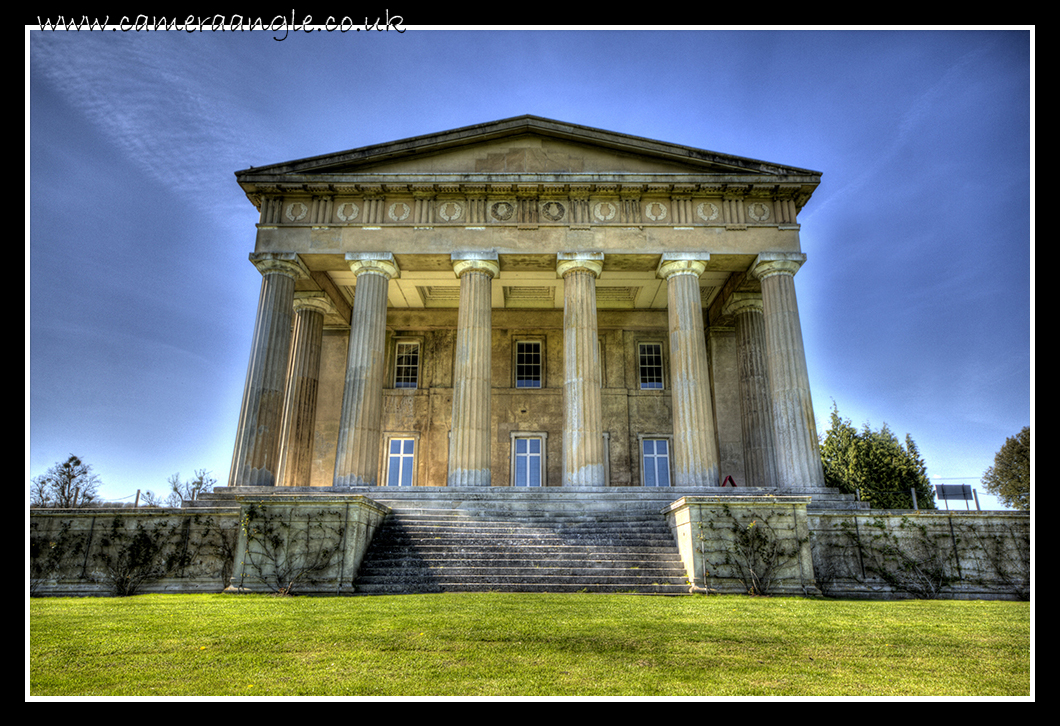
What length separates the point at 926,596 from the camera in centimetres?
1320

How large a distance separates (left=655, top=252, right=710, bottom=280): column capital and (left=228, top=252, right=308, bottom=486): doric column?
13.5 m

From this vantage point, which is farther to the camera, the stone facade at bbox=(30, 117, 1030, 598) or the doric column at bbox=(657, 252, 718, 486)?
the doric column at bbox=(657, 252, 718, 486)

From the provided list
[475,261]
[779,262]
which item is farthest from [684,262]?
[475,261]

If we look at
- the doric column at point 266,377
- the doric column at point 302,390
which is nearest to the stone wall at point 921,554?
the doric column at point 266,377

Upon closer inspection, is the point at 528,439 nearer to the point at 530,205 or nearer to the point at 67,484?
the point at 530,205

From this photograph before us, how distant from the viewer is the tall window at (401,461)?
1104 inches

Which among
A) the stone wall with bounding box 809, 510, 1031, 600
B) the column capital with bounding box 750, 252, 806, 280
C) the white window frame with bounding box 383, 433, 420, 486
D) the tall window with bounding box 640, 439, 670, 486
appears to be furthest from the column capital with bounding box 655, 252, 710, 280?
the white window frame with bounding box 383, 433, 420, 486

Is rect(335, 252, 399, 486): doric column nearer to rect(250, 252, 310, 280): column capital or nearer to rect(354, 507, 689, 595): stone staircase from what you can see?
rect(250, 252, 310, 280): column capital

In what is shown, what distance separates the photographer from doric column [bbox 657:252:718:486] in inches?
851

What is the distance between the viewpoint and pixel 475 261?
23547 mm

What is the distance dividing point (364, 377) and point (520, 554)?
10485 millimetres

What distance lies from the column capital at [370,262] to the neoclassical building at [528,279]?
0.06 metres

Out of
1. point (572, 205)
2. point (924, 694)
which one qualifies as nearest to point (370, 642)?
point (924, 694)

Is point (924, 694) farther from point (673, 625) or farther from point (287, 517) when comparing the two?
point (287, 517)
